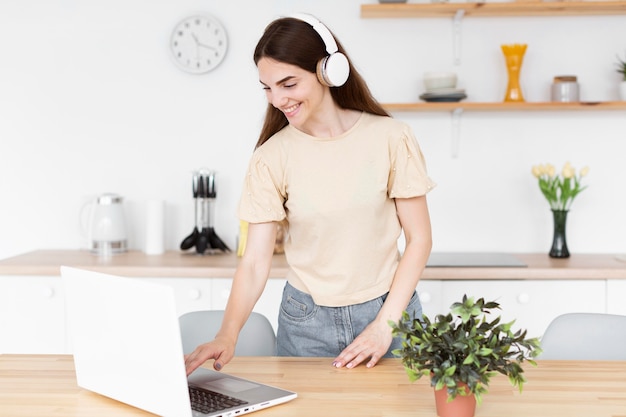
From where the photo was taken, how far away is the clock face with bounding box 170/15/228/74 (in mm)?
3582

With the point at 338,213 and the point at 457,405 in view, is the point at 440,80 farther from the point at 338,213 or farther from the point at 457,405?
the point at 457,405

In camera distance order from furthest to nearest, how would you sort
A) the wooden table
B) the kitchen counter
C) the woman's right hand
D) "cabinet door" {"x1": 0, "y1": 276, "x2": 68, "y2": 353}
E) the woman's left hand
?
"cabinet door" {"x1": 0, "y1": 276, "x2": 68, "y2": 353}
the kitchen counter
the woman's left hand
the woman's right hand
the wooden table

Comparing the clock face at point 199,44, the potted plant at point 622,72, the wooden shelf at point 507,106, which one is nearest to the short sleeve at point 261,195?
the wooden shelf at point 507,106

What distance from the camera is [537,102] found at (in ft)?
11.2

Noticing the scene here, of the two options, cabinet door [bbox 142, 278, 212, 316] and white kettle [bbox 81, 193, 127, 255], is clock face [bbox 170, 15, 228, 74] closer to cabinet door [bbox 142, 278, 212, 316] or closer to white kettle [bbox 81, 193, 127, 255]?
white kettle [bbox 81, 193, 127, 255]

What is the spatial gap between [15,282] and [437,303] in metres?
1.67

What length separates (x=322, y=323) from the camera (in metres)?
2.04

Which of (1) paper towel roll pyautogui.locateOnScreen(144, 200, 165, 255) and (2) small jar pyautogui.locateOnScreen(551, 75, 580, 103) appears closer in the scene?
(2) small jar pyautogui.locateOnScreen(551, 75, 580, 103)

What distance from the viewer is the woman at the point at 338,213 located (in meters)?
1.97

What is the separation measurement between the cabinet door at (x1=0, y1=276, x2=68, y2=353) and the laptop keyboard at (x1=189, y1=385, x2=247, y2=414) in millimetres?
1842

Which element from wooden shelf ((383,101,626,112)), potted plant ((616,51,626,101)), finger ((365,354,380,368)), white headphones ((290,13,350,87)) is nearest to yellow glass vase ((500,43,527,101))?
wooden shelf ((383,101,626,112))

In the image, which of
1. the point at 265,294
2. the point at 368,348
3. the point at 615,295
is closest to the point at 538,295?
the point at 615,295

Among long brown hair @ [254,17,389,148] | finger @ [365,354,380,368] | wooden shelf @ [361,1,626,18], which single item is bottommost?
finger @ [365,354,380,368]

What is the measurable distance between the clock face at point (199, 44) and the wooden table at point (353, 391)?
2.01 metres
